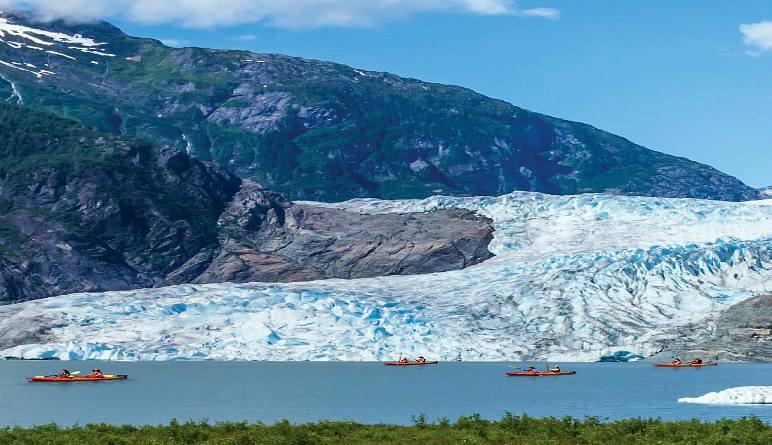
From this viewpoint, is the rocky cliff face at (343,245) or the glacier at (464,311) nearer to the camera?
the glacier at (464,311)

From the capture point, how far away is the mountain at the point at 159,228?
13750cm

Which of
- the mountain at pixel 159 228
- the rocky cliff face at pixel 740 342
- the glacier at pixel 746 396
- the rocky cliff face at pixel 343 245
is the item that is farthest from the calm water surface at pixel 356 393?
the mountain at pixel 159 228

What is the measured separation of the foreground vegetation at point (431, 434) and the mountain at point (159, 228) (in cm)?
→ 8406

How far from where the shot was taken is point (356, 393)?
7388 cm

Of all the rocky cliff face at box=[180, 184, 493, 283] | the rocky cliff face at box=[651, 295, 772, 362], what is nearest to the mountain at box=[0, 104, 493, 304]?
the rocky cliff face at box=[180, 184, 493, 283]

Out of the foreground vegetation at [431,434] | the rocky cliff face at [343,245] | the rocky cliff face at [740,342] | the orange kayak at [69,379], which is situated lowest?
the orange kayak at [69,379]

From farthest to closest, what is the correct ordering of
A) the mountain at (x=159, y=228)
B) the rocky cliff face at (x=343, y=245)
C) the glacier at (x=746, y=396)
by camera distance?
the mountain at (x=159, y=228)
the rocky cliff face at (x=343, y=245)
the glacier at (x=746, y=396)

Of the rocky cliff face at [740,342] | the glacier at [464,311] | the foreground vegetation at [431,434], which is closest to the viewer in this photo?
the foreground vegetation at [431,434]

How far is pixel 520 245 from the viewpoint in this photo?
126 meters

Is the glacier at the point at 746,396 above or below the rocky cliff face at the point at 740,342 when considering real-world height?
below

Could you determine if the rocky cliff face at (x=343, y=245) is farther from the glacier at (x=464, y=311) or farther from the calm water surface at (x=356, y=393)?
the calm water surface at (x=356, y=393)

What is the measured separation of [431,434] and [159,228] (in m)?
120

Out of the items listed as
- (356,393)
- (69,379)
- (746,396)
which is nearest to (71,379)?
(69,379)

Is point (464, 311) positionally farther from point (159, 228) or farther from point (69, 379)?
point (159, 228)
